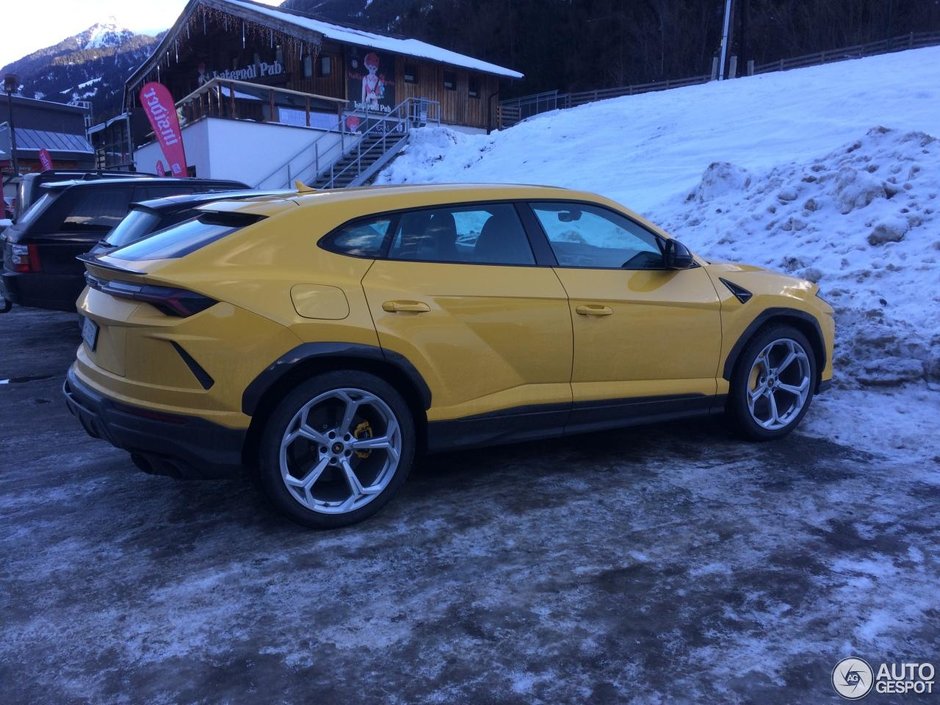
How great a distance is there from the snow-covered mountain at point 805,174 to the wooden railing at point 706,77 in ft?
49.5

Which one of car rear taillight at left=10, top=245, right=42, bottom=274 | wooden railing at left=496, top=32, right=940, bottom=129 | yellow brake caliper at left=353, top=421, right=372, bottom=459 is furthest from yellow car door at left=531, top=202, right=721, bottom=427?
wooden railing at left=496, top=32, right=940, bottom=129

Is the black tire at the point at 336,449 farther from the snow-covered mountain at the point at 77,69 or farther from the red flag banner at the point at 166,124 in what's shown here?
the snow-covered mountain at the point at 77,69

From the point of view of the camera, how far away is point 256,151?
22.2 meters

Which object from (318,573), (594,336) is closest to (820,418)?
(594,336)

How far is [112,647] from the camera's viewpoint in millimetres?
2701

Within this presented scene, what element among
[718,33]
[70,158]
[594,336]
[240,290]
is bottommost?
[594,336]

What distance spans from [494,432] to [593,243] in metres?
1.31

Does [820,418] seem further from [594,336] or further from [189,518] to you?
[189,518]

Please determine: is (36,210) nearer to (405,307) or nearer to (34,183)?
(34,183)

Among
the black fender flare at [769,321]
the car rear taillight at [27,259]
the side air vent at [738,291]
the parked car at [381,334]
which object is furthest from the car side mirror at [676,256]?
the car rear taillight at [27,259]

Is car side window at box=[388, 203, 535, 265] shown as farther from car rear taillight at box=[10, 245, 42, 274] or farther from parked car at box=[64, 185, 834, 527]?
car rear taillight at box=[10, 245, 42, 274]

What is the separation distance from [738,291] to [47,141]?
58920 mm

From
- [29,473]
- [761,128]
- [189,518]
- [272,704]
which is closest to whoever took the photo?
[272,704]

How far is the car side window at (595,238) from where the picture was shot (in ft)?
13.9
